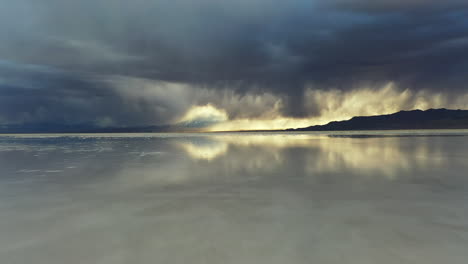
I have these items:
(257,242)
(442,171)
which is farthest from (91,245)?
(442,171)

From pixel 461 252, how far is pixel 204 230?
4605mm

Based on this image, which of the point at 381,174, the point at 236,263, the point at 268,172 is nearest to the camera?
the point at 236,263

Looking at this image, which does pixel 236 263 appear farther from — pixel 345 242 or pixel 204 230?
→ pixel 345 242

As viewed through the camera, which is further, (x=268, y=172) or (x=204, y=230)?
(x=268, y=172)

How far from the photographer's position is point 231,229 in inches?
218

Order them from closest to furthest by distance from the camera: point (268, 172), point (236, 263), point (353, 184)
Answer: point (236, 263)
point (353, 184)
point (268, 172)

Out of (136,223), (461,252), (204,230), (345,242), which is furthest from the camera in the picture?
(136,223)

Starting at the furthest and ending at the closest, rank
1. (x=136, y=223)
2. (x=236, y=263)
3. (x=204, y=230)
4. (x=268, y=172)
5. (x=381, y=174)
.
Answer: (x=268, y=172) → (x=381, y=174) → (x=136, y=223) → (x=204, y=230) → (x=236, y=263)

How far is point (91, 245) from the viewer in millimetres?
4809

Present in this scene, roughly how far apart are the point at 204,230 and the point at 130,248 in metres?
1.49

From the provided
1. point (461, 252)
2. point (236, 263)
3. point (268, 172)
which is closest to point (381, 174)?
point (268, 172)

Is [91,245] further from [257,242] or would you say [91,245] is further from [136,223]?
[257,242]

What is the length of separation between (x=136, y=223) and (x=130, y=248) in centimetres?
138

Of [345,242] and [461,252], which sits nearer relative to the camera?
[461,252]
